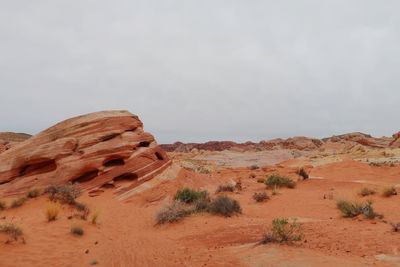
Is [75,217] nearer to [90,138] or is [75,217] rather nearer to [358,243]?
[90,138]

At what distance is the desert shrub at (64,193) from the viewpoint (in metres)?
14.9

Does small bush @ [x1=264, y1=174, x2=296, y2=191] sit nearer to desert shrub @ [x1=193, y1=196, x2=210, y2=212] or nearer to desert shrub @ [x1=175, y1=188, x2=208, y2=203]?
desert shrub @ [x1=175, y1=188, x2=208, y2=203]

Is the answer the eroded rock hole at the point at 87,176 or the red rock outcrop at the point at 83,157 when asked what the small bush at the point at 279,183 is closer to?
the red rock outcrop at the point at 83,157

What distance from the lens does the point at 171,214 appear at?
1284cm

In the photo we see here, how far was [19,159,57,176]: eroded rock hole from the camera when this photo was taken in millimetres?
17516

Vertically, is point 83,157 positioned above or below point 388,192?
above

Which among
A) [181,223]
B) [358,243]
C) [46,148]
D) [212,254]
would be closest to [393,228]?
[358,243]

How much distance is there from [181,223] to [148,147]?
284 inches

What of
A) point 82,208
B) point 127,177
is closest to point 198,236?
point 82,208

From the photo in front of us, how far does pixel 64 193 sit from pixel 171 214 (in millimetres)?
4852

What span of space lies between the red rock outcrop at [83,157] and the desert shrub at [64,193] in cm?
99

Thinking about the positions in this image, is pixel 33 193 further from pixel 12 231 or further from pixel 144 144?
pixel 144 144

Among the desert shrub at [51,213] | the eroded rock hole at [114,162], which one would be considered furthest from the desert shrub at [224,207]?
the eroded rock hole at [114,162]

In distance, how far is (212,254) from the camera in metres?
8.71
